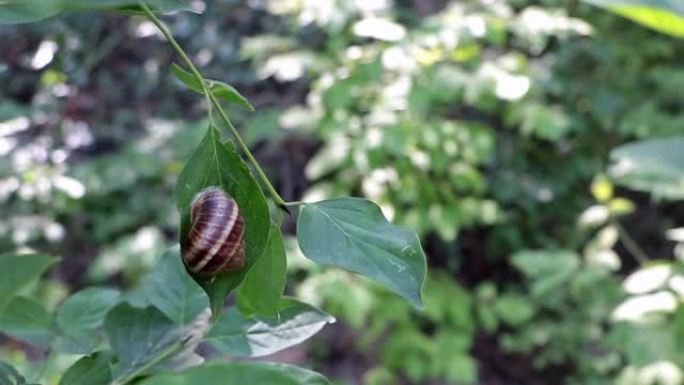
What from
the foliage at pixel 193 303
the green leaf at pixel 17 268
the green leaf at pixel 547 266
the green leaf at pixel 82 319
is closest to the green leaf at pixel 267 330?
the foliage at pixel 193 303

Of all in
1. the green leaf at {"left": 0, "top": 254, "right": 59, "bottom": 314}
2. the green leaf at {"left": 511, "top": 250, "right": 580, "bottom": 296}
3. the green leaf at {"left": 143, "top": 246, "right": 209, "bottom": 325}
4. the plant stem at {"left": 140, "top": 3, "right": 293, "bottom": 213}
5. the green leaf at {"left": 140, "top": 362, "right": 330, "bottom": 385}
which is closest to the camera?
the green leaf at {"left": 140, "top": 362, "right": 330, "bottom": 385}

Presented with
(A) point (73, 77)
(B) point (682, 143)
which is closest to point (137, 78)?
(A) point (73, 77)

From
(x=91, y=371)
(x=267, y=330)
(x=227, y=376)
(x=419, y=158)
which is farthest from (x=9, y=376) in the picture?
(x=419, y=158)

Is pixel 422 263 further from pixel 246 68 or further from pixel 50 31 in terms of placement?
pixel 246 68

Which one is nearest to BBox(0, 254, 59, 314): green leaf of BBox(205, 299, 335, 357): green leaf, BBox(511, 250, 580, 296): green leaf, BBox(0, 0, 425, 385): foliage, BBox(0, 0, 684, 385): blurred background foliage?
BBox(0, 0, 425, 385): foliage

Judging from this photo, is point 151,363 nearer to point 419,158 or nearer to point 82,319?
point 82,319

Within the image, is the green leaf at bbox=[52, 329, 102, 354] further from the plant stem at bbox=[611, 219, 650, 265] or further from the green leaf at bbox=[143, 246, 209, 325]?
the plant stem at bbox=[611, 219, 650, 265]

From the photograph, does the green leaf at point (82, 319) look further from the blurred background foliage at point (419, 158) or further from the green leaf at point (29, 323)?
the blurred background foliage at point (419, 158)
